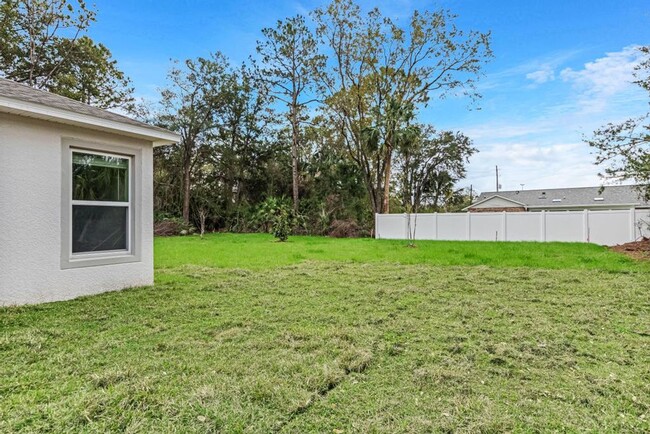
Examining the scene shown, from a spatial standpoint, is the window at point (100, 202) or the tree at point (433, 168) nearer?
the window at point (100, 202)

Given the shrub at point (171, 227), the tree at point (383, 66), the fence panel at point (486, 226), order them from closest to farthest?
the fence panel at point (486, 226) < the shrub at point (171, 227) < the tree at point (383, 66)

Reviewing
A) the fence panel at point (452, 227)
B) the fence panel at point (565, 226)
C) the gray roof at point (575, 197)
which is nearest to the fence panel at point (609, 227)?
the fence panel at point (565, 226)

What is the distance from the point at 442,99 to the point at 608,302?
17.2m

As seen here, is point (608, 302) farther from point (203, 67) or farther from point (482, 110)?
point (203, 67)

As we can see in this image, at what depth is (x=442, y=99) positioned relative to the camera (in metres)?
19.6

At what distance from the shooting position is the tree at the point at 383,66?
59.8 ft

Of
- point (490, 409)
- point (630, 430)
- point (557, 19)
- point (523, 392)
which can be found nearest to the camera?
point (630, 430)

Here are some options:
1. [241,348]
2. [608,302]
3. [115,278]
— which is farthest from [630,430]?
[115,278]

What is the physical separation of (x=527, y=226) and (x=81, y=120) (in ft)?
47.6

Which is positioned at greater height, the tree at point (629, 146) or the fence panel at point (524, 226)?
the tree at point (629, 146)

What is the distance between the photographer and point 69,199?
4.56 metres

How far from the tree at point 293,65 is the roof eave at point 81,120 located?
46.9ft

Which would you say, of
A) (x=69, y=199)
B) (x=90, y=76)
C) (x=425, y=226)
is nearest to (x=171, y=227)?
(x=90, y=76)

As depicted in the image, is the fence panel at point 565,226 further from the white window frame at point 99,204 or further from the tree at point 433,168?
the white window frame at point 99,204
